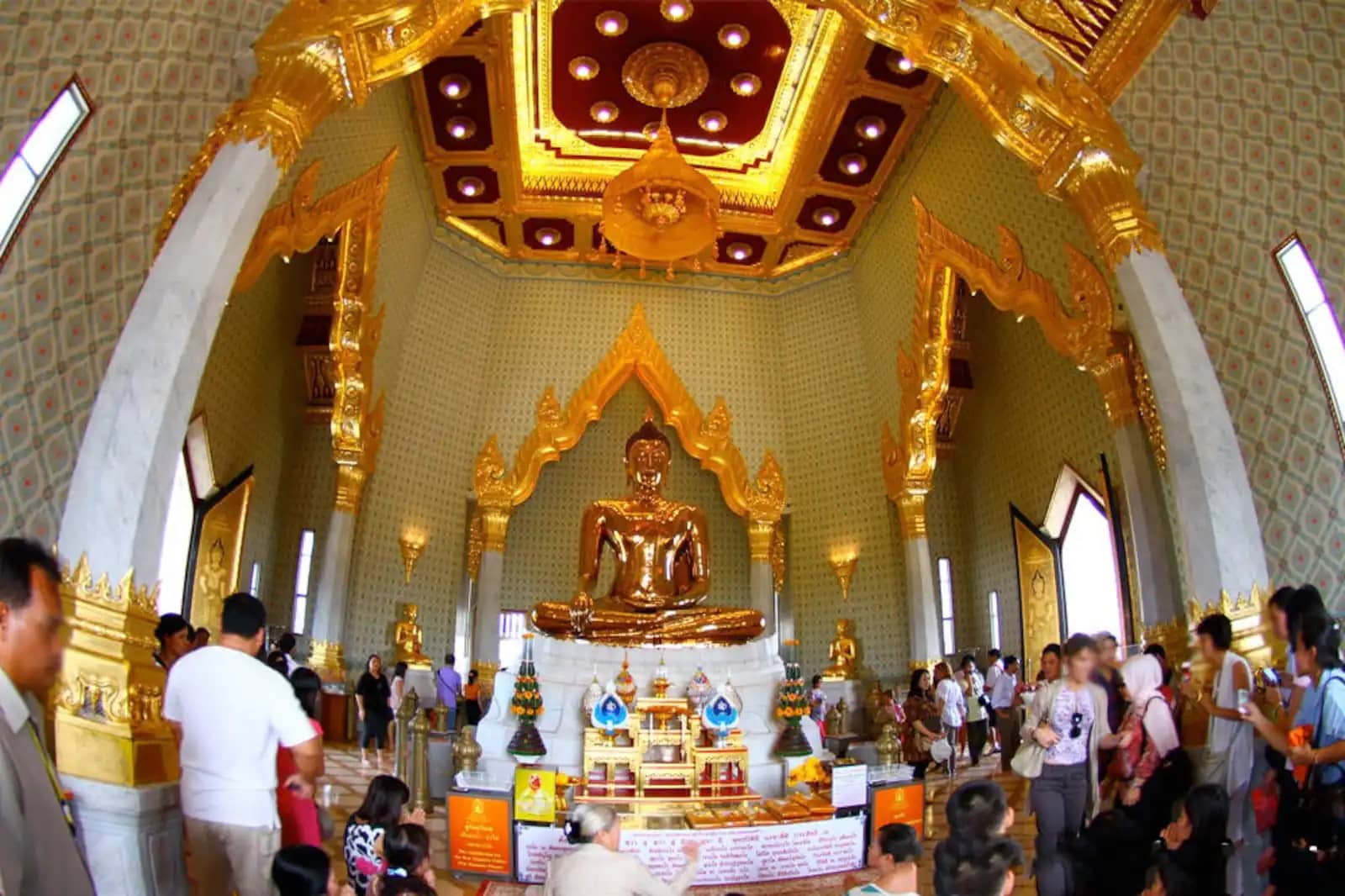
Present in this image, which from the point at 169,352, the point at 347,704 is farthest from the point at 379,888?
the point at 347,704

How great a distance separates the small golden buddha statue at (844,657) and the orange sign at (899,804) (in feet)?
24.0

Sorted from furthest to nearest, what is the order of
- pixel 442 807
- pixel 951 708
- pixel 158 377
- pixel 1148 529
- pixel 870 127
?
1. pixel 870 127
2. pixel 951 708
3. pixel 1148 529
4. pixel 442 807
5. pixel 158 377

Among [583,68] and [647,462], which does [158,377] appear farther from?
[583,68]

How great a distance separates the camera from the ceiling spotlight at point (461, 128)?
36.9ft

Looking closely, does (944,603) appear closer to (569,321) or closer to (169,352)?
(569,321)

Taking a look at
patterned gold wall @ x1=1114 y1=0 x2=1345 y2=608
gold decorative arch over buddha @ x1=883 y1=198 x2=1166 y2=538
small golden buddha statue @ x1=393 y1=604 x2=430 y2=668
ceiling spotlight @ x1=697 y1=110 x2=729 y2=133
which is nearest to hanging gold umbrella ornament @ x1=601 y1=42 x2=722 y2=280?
ceiling spotlight @ x1=697 y1=110 x2=729 y2=133

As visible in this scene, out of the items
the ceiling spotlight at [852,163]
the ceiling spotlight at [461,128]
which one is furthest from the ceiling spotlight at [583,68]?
the ceiling spotlight at [852,163]

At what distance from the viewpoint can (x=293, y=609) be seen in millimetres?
12289

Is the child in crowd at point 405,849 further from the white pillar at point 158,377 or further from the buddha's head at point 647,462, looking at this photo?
the buddha's head at point 647,462

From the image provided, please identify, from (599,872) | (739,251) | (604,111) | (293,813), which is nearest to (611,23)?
(604,111)

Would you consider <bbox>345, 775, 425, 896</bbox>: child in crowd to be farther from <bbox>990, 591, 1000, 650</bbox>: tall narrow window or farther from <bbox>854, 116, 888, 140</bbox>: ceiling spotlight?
<bbox>990, 591, 1000, 650</bbox>: tall narrow window

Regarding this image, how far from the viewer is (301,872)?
8.11 feet

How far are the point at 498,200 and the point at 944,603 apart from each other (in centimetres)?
848

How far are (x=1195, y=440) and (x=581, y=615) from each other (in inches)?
176
